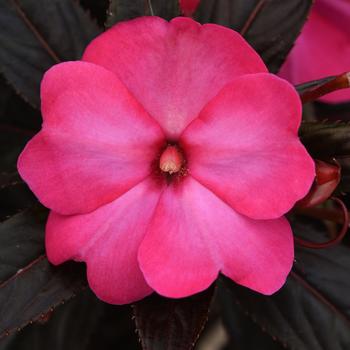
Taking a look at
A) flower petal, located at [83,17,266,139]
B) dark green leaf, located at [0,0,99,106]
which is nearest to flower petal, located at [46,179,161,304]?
flower petal, located at [83,17,266,139]

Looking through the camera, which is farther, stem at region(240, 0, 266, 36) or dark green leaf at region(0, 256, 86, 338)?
stem at region(240, 0, 266, 36)

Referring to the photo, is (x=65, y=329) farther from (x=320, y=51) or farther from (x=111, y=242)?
(x=320, y=51)

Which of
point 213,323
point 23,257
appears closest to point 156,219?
point 23,257

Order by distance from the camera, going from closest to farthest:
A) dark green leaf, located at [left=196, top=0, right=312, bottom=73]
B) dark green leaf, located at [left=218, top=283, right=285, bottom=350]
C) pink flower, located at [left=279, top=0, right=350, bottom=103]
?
dark green leaf, located at [left=196, top=0, right=312, bottom=73], pink flower, located at [left=279, top=0, right=350, bottom=103], dark green leaf, located at [left=218, top=283, right=285, bottom=350]

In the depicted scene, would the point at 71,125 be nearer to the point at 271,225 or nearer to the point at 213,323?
the point at 271,225

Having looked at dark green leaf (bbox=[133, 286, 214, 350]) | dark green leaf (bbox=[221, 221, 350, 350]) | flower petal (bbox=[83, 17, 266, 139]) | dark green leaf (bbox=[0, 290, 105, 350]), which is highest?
flower petal (bbox=[83, 17, 266, 139])

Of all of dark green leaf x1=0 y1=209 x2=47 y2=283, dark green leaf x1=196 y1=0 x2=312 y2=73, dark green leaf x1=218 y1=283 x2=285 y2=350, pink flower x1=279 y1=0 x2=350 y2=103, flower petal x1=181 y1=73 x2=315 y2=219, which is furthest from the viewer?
dark green leaf x1=218 y1=283 x2=285 y2=350

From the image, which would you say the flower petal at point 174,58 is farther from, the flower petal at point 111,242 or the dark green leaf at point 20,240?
the dark green leaf at point 20,240

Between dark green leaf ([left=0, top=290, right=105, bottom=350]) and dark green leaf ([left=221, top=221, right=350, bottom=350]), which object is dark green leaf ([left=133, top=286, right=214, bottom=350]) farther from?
dark green leaf ([left=0, top=290, right=105, bottom=350])
